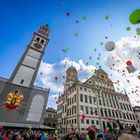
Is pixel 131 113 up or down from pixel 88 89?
down

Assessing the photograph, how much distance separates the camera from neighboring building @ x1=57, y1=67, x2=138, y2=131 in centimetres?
2972

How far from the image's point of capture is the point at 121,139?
47.3 inches

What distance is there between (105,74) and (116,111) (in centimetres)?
1546

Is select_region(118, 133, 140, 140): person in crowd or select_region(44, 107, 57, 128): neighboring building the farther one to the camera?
select_region(44, 107, 57, 128): neighboring building

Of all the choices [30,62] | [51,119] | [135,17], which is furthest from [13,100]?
[51,119]

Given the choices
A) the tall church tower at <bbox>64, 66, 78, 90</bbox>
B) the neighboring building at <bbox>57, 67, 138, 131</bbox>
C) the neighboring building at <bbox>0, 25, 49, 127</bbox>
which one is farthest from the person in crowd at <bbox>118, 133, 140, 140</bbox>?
the tall church tower at <bbox>64, 66, 78, 90</bbox>

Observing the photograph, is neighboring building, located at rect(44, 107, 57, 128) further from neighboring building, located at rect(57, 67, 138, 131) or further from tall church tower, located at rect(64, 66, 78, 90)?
tall church tower, located at rect(64, 66, 78, 90)

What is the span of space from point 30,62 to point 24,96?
7685 mm

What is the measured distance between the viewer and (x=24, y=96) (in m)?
19.8

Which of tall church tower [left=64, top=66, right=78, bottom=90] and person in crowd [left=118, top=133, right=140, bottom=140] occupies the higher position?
tall church tower [left=64, top=66, right=78, bottom=90]

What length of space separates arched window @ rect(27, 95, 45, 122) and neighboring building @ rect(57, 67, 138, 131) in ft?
38.9

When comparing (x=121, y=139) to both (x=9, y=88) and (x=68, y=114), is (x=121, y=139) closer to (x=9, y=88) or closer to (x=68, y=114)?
(x=9, y=88)

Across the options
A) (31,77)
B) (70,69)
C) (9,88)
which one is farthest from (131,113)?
(9,88)

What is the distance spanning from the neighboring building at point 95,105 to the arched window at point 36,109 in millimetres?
11845
